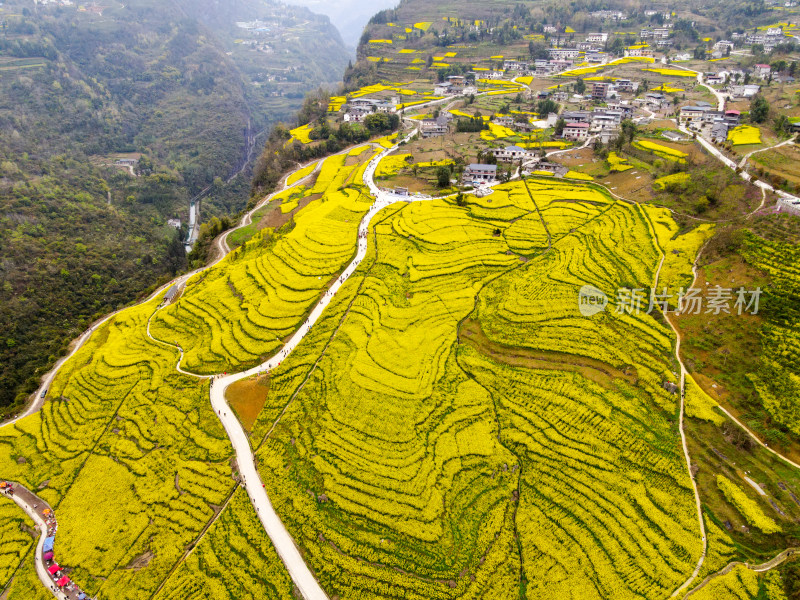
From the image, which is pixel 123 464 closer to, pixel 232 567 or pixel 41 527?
pixel 41 527

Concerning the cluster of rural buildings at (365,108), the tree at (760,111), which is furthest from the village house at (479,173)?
the cluster of rural buildings at (365,108)

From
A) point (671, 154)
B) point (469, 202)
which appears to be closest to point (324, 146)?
point (469, 202)

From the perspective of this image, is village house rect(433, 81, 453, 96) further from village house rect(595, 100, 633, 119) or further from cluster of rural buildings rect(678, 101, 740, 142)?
cluster of rural buildings rect(678, 101, 740, 142)

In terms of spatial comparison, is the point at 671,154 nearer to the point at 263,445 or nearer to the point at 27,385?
the point at 263,445

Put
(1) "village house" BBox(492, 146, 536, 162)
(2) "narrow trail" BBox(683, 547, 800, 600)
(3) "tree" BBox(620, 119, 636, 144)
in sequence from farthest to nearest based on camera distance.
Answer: (1) "village house" BBox(492, 146, 536, 162), (3) "tree" BBox(620, 119, 636, 144), (2) "narrow trail" BBox(683, 547, 800, 600)

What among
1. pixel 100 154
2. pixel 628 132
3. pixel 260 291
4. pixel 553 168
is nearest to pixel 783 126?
pixel 628 132

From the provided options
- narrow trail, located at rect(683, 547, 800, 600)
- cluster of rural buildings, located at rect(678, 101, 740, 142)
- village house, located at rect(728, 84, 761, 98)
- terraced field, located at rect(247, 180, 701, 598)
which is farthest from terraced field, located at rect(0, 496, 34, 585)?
village house, located at rect(728, 84, 761, 98)
